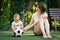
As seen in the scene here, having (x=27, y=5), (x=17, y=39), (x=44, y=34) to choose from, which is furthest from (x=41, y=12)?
(x=27, y=5)

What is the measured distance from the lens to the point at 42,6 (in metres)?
5.82

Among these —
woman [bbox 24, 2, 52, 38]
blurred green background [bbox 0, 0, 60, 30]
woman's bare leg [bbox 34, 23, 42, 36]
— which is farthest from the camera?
blurred green background [bbox 0, 0, 60, 30]

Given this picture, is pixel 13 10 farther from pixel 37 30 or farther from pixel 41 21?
pixel 41 21


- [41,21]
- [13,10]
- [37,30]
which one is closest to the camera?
[41,21]

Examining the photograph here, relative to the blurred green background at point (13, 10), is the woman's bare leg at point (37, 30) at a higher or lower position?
lower

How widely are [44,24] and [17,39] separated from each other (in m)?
0.84

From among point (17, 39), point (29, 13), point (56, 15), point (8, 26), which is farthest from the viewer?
point (29, 13)

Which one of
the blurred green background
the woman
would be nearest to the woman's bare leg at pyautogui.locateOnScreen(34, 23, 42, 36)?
the woman

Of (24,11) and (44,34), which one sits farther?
(24,11)

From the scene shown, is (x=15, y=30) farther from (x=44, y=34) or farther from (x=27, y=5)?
(x=27, y=5)

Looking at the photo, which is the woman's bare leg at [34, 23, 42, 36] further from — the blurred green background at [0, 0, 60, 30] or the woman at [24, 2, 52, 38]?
the blurred green background at [0, 0, 60, 30]

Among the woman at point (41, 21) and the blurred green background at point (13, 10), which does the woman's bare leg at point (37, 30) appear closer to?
the woman at point (41, 21)

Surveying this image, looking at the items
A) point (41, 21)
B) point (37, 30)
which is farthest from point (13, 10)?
point (41, 21)

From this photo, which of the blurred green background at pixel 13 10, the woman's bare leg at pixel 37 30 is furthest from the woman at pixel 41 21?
the blurred green background at pixel 13 10
